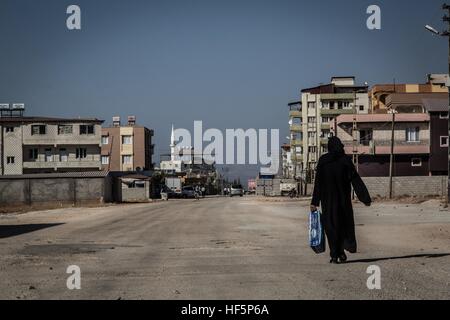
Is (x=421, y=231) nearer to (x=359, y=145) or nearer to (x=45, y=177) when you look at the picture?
(x=45, y=177)

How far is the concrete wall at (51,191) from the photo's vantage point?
52.3 metres

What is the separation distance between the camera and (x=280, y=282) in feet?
28.2


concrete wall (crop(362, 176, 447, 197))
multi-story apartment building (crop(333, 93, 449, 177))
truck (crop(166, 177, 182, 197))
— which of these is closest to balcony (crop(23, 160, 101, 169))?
truck (crop(166, 177, 182, 197))

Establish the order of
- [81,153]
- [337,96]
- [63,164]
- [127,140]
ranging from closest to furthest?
[63,164] → [81,153] → [337,96] → [127,140]

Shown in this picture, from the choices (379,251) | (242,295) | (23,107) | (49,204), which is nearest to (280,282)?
(242,295)

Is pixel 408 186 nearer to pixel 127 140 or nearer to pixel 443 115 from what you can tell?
pixel 443 115

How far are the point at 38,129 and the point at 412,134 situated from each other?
139 feet

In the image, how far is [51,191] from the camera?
5291 centimetres

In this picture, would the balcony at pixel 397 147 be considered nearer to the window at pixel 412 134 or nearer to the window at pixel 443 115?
the window at pixel 412 134

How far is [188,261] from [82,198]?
43.9 m

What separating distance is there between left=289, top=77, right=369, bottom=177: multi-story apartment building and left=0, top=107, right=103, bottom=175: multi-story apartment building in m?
33.8

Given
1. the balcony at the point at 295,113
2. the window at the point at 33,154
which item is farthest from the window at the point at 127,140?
the window at the point at 33,154

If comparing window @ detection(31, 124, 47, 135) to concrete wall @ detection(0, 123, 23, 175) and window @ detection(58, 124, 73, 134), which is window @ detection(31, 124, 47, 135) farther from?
window @ detection(58, 124, 73, 134)

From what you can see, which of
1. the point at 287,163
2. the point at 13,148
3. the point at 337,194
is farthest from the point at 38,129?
the point at 337,194
